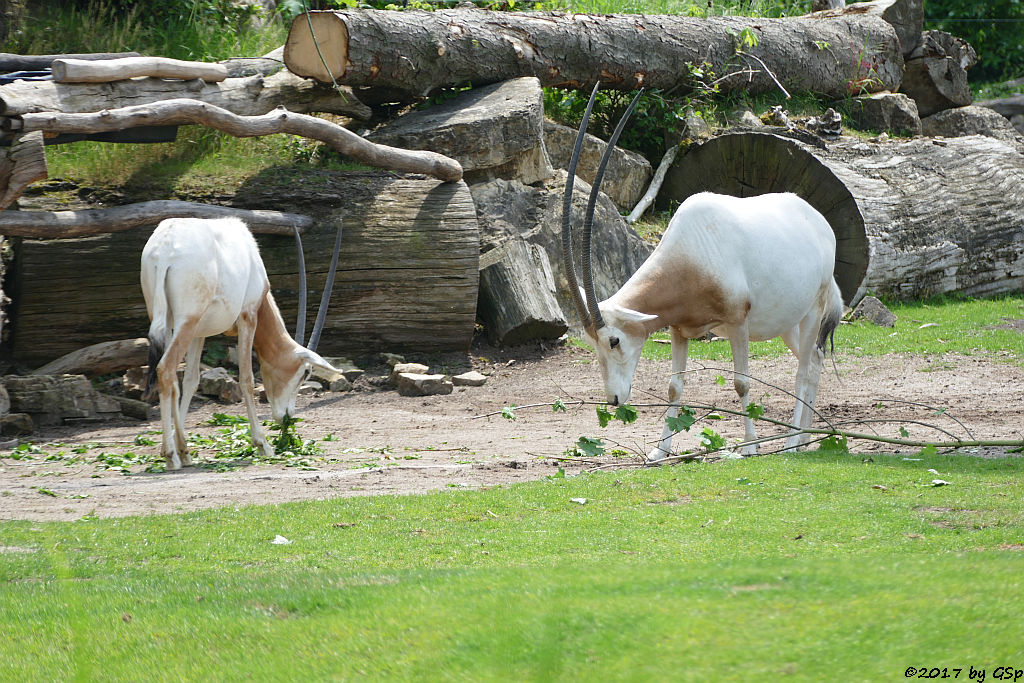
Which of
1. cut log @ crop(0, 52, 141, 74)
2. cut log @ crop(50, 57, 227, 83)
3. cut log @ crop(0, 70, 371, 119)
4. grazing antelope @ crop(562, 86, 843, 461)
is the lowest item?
grazing antelope @ crop(562, 86, 843, 461)

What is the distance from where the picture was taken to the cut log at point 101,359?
941cm

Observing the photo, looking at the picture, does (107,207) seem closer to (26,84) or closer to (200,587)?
(26,84)

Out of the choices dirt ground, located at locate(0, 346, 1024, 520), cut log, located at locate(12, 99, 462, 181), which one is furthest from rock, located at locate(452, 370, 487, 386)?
cut log, located at locate(12, 99, 462, 181)

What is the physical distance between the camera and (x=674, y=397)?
7.13 metres

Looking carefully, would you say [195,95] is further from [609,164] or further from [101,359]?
[609,164]

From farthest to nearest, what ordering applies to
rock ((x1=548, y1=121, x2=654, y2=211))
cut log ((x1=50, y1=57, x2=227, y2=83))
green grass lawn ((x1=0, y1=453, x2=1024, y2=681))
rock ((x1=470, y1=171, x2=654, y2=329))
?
rock ((x1=548, y1=121, x2=654, y2=211)) < rock ((x1=470, y1=171, x2=654, y2=329)) < cut log ((x1=50, y1=57, x2=227, y2=83)) < green grass lawn ((x1=0, y1=453, x2=1024, y2=681))

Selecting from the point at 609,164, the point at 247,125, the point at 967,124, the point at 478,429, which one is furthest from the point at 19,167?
the point at 967,124

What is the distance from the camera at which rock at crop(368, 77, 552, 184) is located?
1223 centimetres

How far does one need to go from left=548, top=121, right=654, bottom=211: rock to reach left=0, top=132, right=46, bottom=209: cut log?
7728mm

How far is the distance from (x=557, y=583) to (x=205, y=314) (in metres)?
4.84

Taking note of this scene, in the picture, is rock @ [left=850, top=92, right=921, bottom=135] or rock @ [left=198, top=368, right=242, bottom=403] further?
rock @ [left=850, top=92, right=921, bottom=135]

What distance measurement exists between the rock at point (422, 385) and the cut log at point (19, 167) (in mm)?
3813

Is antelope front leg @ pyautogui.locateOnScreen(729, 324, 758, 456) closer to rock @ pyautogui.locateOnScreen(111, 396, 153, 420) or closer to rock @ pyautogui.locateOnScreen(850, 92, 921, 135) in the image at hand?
rock @ pyautogui.locateOnScreen(111, 396, 153, 420)

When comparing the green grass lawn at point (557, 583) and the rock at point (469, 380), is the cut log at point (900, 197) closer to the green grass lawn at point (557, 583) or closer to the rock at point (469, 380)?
the rock at point (469, 380)
